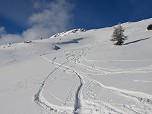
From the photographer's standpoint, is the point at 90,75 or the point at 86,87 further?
the point at 90,75

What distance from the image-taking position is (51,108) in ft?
42.8

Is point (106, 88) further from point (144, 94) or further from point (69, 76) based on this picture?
point (69, 76)

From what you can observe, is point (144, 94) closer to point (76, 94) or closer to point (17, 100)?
point (76, 94)

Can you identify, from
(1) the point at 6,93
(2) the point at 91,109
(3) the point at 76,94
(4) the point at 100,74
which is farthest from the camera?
(4) the point at 100,74

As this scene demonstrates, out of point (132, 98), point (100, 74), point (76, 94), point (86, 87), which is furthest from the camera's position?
point (100, 74)

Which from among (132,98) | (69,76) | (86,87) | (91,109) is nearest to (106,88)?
(86,87)

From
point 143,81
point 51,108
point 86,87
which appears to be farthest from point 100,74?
point 51,108

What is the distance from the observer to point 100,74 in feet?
69.3

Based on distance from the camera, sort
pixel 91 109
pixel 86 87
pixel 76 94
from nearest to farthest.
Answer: pixel 91 109
pixel 76 94
pixel 86 87

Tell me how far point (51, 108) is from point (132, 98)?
4.00 meters

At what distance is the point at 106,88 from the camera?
15.7 m

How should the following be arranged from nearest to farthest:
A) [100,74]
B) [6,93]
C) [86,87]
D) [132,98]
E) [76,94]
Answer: [132,98]
[76,94]
[86,87]
[6,93]
[100,74]

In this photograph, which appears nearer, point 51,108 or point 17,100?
point 51,108

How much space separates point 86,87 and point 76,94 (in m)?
1.78
